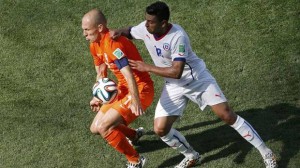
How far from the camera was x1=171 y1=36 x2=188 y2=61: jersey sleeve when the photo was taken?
7.73 metres

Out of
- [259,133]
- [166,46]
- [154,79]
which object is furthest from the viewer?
[154,79]

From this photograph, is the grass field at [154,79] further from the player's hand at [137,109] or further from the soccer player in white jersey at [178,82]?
the player's hand at [137,109]

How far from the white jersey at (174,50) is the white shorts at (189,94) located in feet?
0.27

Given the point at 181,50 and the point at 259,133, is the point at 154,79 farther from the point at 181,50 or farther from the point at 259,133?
the point at 181,50

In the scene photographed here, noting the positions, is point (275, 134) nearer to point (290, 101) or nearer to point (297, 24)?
point (290, 101)

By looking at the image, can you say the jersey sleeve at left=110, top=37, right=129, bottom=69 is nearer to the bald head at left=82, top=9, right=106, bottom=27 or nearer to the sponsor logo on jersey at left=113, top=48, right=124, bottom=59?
the sponsor logo on jersey at left=113, top=48, right=124, bottom=59

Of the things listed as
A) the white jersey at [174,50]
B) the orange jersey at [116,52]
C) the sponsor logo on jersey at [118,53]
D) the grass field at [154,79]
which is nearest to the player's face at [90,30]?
the orange jersey at [116,52]

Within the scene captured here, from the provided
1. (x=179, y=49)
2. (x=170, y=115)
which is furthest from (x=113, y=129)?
(x=179, y=49)

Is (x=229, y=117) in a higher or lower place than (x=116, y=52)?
lower

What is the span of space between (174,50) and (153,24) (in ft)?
1.39

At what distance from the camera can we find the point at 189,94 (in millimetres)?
8281

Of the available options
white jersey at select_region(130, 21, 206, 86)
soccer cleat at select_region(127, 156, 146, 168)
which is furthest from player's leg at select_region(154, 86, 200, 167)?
soccer cleat at select_region(127, 156, 146, 168)

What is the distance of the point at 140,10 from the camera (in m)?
12.1

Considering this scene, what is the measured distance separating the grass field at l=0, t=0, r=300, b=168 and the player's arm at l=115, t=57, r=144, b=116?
1429mm
